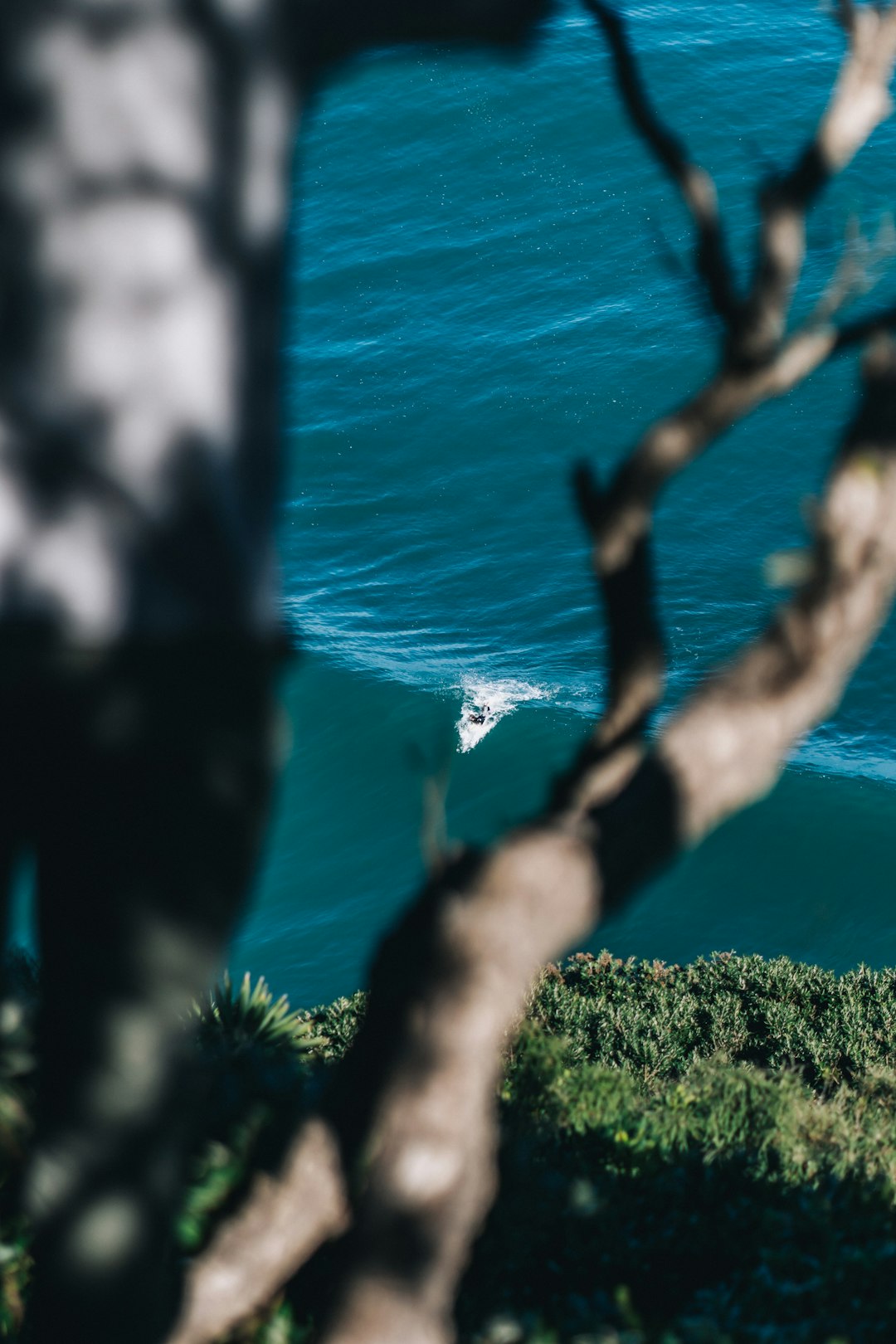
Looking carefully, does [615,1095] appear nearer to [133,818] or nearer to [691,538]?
[133,818]

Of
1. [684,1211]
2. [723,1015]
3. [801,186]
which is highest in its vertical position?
[801,186]

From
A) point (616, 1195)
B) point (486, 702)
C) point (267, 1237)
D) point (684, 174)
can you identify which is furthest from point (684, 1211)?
point (486, 702)

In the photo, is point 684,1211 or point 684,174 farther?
point 684,1211

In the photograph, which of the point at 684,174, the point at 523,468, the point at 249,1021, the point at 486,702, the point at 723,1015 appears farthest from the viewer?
the point at 523,468

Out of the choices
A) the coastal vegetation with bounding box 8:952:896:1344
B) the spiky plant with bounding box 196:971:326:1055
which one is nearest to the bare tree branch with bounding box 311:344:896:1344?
the coastal vegetation with bounding box 8:952:896:1344

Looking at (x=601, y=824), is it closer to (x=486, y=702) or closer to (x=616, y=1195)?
(x=616, y=1195)

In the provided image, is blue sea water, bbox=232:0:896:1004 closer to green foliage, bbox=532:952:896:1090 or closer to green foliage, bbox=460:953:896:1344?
green foliage, bbox=532:952:896:1090

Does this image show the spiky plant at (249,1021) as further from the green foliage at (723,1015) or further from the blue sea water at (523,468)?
the blue sea water at (523,468)
